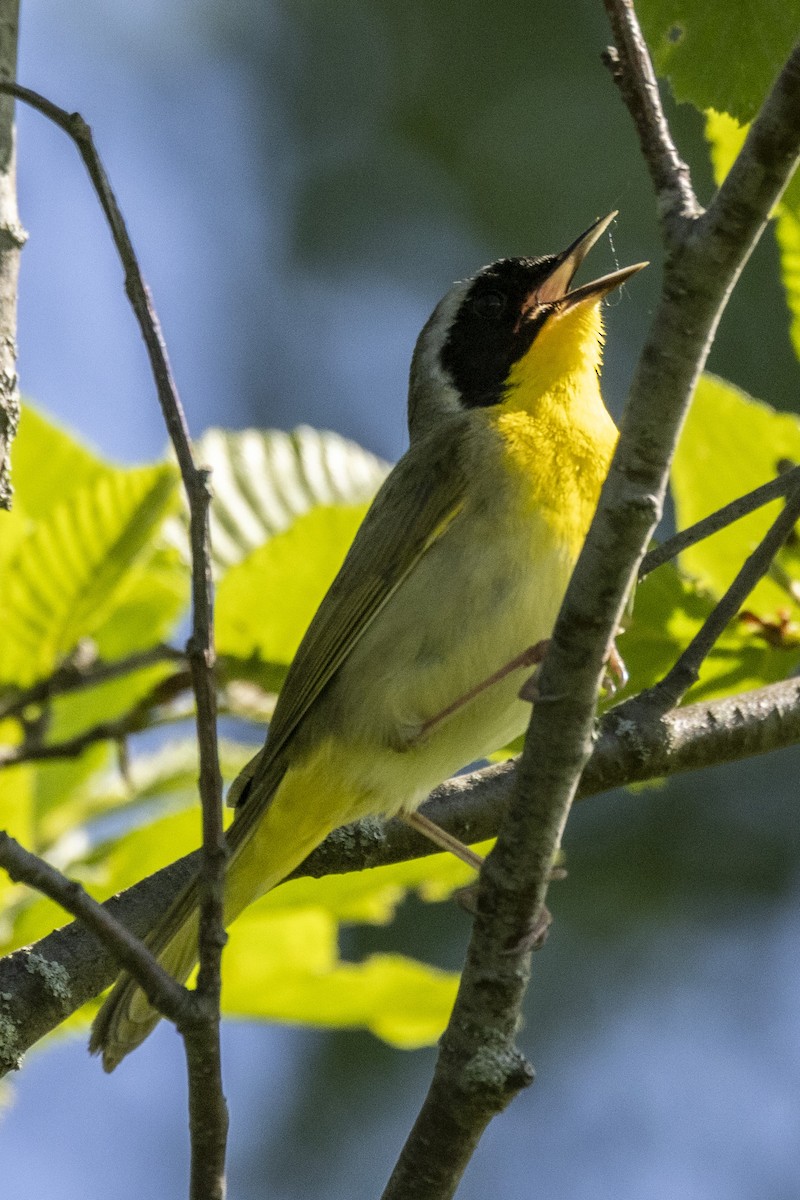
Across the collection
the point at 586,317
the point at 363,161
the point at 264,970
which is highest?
the point at 363,161

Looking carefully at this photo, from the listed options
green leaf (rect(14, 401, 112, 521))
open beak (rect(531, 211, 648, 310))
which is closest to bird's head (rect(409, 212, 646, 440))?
open beak (rect(531, 211, 648, 310))

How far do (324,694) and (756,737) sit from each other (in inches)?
36.3

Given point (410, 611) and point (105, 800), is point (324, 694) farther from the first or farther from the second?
point (105, 800)

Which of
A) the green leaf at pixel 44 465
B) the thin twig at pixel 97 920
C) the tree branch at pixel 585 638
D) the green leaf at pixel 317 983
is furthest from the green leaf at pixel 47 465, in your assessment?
the thin twig at pixel 97 920

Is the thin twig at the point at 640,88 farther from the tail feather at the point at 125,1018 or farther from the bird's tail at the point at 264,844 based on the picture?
the bird's tail at the point at 264,844

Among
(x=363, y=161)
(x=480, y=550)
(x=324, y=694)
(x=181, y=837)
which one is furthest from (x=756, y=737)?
(x=363, y=161)

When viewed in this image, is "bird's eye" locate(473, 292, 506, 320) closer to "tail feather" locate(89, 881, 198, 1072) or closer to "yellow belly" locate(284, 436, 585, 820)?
"yellow belly" locate(284, 436, 585, 820)

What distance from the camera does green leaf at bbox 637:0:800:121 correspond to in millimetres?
2330

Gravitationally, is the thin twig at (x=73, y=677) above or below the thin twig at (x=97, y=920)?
above

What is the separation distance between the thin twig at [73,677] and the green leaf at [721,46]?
4.86ft

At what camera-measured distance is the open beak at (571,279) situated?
385cm

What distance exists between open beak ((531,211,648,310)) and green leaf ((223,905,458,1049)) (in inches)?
64.2

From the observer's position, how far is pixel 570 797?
220 cm

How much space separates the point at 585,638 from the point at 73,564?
153 cm
